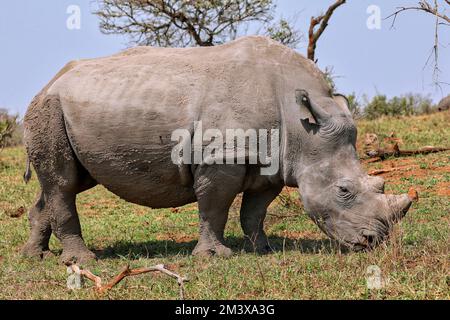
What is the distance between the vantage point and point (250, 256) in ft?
23.9

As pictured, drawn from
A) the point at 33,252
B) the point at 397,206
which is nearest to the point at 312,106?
the point at 397,206

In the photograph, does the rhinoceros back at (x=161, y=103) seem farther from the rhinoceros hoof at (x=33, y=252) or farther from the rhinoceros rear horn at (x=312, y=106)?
the rhinoceros hoof at (x=33, y=252)

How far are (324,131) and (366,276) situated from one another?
1843 mm

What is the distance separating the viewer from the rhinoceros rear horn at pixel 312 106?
7258 millimetres

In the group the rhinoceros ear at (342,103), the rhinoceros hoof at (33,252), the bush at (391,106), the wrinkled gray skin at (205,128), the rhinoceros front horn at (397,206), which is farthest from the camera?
the bush at (391,106)

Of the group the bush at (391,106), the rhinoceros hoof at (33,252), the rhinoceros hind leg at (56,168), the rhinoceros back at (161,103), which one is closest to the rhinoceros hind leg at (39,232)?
the rhinoceros hoof at (33,252)

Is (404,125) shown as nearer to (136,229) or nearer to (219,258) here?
(136,229)

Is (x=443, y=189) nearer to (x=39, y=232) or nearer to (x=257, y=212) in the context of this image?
(x=257, y=212)

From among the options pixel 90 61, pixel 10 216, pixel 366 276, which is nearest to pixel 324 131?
pixel 366 276

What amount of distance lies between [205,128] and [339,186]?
136 cm

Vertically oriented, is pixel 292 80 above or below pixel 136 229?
above

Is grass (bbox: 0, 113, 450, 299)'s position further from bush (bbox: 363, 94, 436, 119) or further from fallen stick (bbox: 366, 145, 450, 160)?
bush (bbox: 363, 94, 436, 119)

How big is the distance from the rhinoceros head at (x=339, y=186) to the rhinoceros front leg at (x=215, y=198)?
2.10 feet

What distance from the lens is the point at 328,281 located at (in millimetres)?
5875
